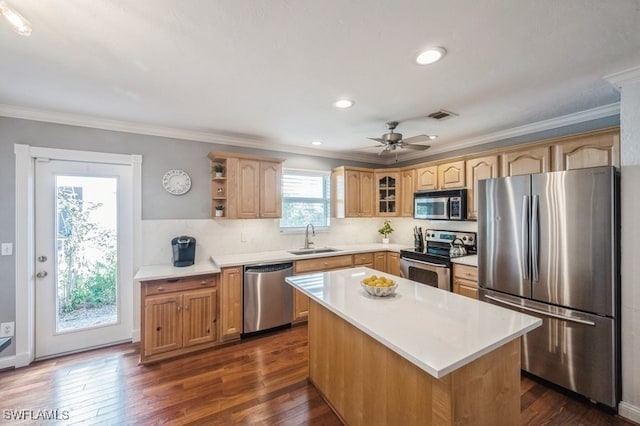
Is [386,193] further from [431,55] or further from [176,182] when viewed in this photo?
[176,182]

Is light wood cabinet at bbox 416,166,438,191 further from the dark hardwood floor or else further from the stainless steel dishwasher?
the dark hardwood floor

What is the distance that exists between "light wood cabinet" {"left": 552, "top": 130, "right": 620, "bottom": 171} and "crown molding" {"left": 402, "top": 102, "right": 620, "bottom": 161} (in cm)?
43

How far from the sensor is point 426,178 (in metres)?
4.00

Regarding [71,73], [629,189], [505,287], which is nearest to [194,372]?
[71,73]

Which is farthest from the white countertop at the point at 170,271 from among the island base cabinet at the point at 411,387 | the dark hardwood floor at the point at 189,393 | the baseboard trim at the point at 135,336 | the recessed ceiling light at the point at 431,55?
the recessed ceiling light at the point at 431,55

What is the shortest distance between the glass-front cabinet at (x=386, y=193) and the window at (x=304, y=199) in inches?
33.9

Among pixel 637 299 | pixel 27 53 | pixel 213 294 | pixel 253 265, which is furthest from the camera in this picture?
pixel 253 265

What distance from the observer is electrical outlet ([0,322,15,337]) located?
2.53 m

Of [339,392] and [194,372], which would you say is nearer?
[339,392]

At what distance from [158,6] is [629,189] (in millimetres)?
3148

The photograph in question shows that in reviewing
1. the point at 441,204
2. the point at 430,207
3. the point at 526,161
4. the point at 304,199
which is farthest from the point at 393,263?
the point at 526,161

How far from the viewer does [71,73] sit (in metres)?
1.93

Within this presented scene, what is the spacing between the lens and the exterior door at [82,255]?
276 cm

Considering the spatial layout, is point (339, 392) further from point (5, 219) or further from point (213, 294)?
point (5, 219)
